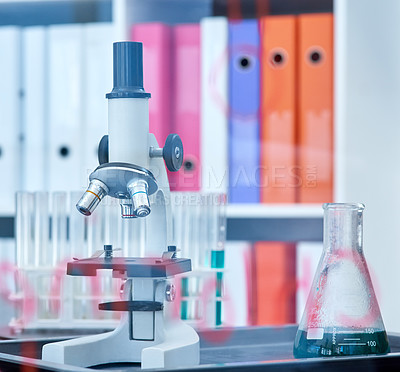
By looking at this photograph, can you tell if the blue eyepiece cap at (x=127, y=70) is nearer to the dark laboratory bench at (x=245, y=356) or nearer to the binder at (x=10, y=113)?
the dark laboratory bench at (x=245, y=356)

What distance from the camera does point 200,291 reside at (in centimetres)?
124

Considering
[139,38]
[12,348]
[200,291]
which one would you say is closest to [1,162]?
[139,38]

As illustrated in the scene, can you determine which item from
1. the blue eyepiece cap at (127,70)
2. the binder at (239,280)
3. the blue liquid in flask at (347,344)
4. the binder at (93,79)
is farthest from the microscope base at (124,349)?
the binder at (93,79)

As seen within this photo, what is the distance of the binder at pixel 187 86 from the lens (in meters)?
1.63

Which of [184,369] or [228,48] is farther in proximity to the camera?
[228,48]

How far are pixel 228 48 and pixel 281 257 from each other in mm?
414

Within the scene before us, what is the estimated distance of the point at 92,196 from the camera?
2.68ft

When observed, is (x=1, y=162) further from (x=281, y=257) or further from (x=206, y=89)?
(x=281, y=257)

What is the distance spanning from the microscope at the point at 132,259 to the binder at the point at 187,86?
745mm

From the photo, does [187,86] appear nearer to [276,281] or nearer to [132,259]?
[276,281]

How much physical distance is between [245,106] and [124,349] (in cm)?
84

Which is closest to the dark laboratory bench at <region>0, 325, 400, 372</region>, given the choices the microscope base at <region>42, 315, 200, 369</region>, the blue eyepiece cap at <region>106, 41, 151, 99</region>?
the microscope base at <region>42, 315, 200, 369</region>

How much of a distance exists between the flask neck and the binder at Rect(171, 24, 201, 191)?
75 cm

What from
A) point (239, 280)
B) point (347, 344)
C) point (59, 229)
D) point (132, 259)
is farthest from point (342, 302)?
point (239, 280)
